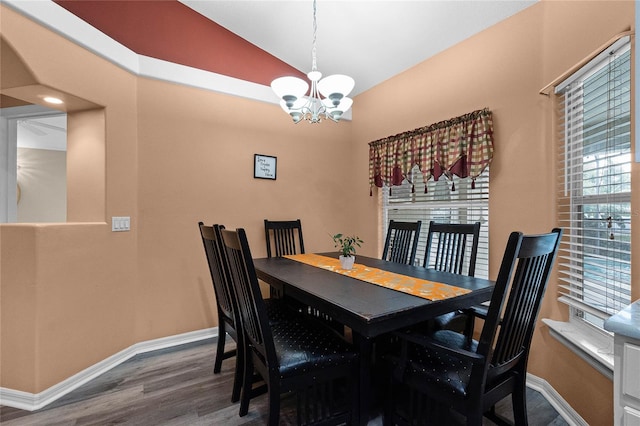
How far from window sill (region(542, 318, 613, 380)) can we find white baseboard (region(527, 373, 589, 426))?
34 cm

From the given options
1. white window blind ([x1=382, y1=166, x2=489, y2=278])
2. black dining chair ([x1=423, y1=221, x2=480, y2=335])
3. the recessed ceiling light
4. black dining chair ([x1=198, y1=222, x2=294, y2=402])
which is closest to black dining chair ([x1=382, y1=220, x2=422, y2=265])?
black dining chair ([x1=423, y1=221, x2=480, y2=335])

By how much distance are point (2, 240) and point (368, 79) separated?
3473 millimetres

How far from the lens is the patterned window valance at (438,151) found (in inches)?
91.6

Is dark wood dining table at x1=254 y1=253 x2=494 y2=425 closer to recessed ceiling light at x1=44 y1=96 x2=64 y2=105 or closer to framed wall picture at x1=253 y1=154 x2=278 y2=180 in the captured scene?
framed wall picture at x1=253 y1=154 x2=278 y2=180

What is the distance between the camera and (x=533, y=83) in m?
2.03

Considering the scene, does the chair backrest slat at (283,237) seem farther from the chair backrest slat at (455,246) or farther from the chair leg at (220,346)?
the chair backrest slat at (455,246)

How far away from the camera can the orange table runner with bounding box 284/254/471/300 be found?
1504 mm

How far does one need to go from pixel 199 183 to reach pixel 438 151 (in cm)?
228

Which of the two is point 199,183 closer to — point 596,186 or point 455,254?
point 455,254

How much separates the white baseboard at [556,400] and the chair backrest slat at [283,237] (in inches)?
85.9

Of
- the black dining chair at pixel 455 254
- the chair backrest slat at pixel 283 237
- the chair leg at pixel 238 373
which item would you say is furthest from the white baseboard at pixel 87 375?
the black dining chair at pixel 455 254

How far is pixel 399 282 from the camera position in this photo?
1737mm

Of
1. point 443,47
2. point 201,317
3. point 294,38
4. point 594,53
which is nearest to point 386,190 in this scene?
point 443,47

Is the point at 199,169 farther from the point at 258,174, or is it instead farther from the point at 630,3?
the point at 630,3
